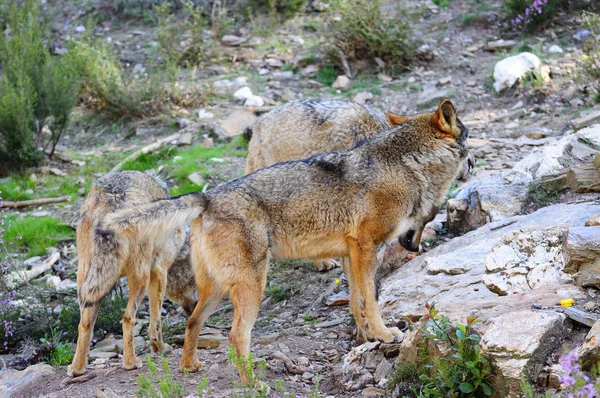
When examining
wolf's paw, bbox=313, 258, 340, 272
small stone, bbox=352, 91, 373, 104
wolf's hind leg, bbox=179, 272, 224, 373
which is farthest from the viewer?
small stone, bbox=352, 91, 373, 104

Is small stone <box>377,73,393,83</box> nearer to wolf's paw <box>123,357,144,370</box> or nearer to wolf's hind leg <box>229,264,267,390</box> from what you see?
wolf's paw <box>123,357,144,370</box>

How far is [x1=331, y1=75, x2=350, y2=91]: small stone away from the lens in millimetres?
14242

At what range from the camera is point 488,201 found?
306 inches

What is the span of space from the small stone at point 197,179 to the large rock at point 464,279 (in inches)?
170

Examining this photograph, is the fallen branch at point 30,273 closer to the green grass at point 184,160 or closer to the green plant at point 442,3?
the green grass at point 184,160

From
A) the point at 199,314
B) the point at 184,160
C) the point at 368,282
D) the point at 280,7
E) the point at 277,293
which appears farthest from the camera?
the point at 280,7

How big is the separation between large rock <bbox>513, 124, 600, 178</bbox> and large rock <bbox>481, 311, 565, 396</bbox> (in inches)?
142

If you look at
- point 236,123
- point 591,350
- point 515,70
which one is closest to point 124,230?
point 591,350

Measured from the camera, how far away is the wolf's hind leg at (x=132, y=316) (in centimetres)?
627

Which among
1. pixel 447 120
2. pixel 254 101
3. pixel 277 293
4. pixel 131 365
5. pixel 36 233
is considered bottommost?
pixel 36 233

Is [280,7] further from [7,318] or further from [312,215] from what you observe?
[312,215]

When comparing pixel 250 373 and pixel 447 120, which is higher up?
pixel 447 120

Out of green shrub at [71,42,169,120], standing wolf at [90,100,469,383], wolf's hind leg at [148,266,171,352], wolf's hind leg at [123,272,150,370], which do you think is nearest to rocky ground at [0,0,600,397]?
wolf's hind leg at [123,272,150,370]

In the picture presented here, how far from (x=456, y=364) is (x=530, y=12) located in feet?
38.0
